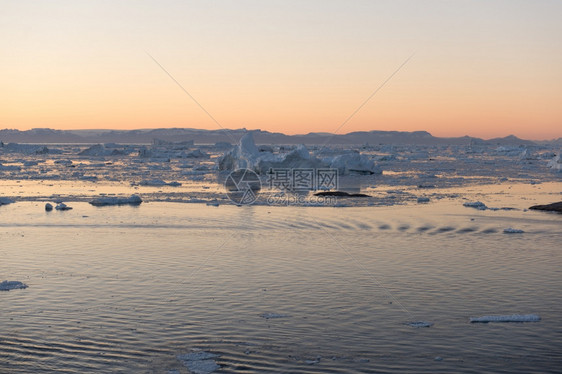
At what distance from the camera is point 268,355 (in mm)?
7125

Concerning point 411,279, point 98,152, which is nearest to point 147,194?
point 411,279

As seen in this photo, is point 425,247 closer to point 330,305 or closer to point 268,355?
point 330,305

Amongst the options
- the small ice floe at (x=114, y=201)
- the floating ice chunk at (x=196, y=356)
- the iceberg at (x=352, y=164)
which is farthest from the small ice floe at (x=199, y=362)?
the iceberg at (x=352, y=164)

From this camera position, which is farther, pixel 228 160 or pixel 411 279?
pixel 228 160

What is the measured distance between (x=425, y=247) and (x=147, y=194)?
48.1ft

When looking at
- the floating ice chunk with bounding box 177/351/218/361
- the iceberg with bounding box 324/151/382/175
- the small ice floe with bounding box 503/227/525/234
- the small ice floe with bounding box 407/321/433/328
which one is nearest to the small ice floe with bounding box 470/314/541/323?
the small ice floe with bounding box 407/321/433/328

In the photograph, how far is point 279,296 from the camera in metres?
9.54

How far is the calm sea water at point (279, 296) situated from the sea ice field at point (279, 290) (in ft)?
0.09

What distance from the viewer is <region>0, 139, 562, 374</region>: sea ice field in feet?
23.3

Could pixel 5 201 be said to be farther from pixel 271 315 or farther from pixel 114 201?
pixel 271 315

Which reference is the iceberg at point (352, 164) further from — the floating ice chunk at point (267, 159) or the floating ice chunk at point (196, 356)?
the floating ice chunk at point (196, 356)

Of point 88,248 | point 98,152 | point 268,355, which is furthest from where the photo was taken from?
point 98,152

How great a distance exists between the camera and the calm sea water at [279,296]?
710 centimetres

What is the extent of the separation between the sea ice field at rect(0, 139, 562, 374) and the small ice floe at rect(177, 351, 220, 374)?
22 mm
